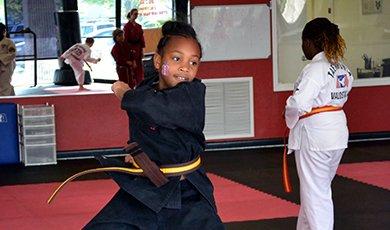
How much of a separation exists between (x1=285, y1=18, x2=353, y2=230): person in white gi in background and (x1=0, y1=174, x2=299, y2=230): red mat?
5.36ft

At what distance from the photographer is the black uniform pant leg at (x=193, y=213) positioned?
3598mm

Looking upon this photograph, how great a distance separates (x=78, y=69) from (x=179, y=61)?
784 centimetres

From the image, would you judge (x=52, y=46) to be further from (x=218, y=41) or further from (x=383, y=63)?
(x=383, y=63)

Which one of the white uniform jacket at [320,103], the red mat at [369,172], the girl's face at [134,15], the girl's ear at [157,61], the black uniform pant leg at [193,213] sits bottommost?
the red mat at [369,172]

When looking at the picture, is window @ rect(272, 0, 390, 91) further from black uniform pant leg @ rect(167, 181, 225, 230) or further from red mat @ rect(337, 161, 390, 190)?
black uniform pant leg @ rect(167, 181, 225, 230)

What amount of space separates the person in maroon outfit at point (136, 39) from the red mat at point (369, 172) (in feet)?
10.3

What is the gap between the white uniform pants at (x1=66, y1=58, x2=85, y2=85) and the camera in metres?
11.3

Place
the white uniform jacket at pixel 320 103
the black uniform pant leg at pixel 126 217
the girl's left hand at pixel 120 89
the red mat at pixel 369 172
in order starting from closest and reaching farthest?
the black uniform pant leg at pixel 126 217 → the girl's left hand at pixel 120 89 → the white uniform jacket at pixel 320 103 → the red mat at pixel 369 172

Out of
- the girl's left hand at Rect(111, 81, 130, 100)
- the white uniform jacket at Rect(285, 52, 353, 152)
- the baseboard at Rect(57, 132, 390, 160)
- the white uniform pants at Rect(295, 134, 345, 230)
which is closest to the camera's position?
the girl's left hand at Rect(111, 81, 130, 100)

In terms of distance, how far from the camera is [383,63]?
39.5ft

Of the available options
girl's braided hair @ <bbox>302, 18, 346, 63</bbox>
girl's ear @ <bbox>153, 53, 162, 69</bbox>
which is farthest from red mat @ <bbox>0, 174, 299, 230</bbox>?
girl's ear @ <bbox>153, 53, 162, 69</bbox>

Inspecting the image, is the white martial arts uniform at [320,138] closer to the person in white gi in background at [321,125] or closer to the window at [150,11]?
the person in white gi in background at [321,125]

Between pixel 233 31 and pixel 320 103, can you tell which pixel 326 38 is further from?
pixel 233 31

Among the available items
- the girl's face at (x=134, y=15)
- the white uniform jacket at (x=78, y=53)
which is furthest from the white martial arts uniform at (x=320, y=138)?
the white uniform jacket at (x=78, y=53)
